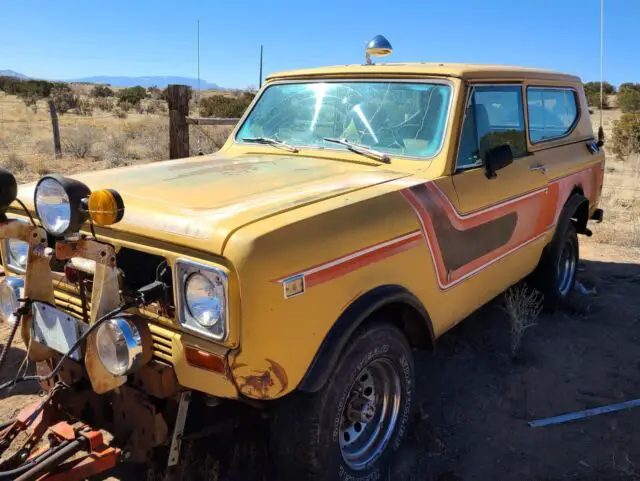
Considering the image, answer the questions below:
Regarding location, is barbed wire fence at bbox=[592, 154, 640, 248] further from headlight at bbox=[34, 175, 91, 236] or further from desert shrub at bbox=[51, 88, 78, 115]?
desert shrub at bbox=[51, 88, 78, 115]

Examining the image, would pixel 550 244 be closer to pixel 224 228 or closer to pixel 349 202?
pixel 349 202

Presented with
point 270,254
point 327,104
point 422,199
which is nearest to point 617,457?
point 422,199

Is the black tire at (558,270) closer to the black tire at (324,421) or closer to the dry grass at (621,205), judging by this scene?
the black tire at (324,421)

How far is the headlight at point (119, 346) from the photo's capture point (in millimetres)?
2217

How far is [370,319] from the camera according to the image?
273 centimetres

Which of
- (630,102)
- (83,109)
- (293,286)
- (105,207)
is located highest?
(630,102)

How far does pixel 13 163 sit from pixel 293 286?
41.1ft

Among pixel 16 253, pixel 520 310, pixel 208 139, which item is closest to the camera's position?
pixel 16 253

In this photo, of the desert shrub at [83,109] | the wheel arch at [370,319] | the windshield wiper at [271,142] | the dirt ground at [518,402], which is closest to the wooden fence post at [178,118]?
the windshield wiper at [271,142]

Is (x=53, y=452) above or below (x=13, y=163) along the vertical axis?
below

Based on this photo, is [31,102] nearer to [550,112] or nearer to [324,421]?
[550,112]

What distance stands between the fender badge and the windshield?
140 centimetres

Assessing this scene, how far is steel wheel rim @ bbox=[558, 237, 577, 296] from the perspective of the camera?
5211 millimetres

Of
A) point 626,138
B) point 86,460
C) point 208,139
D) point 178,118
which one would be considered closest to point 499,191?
point 86,460
